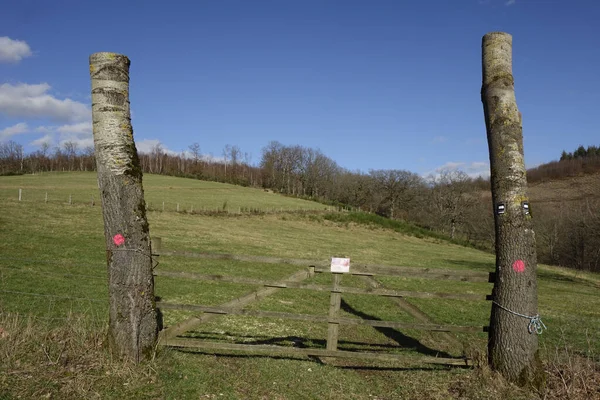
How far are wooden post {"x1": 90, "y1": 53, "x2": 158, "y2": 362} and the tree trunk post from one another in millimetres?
4848

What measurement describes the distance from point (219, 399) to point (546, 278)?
3070 centimetres

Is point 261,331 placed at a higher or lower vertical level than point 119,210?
lower

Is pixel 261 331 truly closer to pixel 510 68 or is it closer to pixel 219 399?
pixel 219 399

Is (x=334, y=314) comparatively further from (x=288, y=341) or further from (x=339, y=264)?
(x=288, y=341)

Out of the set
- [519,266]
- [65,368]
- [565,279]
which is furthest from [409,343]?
[565,279]

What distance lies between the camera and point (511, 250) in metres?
5.65

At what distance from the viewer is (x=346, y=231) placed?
172ft

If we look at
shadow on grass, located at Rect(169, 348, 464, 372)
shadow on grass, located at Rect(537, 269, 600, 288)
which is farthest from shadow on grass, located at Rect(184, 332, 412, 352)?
shadow on grass, located at Rect(537, 269, 600, 288)

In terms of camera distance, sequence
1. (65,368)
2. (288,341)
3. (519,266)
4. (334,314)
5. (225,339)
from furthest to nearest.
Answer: (288,341) → (225,339) → (334,314) → (519,266) → (65,368)

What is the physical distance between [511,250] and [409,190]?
274ft

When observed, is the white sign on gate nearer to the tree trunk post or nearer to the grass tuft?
the tree trunk post

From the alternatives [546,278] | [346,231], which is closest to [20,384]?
[546,278]

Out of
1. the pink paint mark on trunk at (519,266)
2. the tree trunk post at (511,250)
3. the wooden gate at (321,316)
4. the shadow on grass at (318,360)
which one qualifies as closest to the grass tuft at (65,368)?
the wooden gate at (321,316)

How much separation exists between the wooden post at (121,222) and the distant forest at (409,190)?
3473 centimetres
